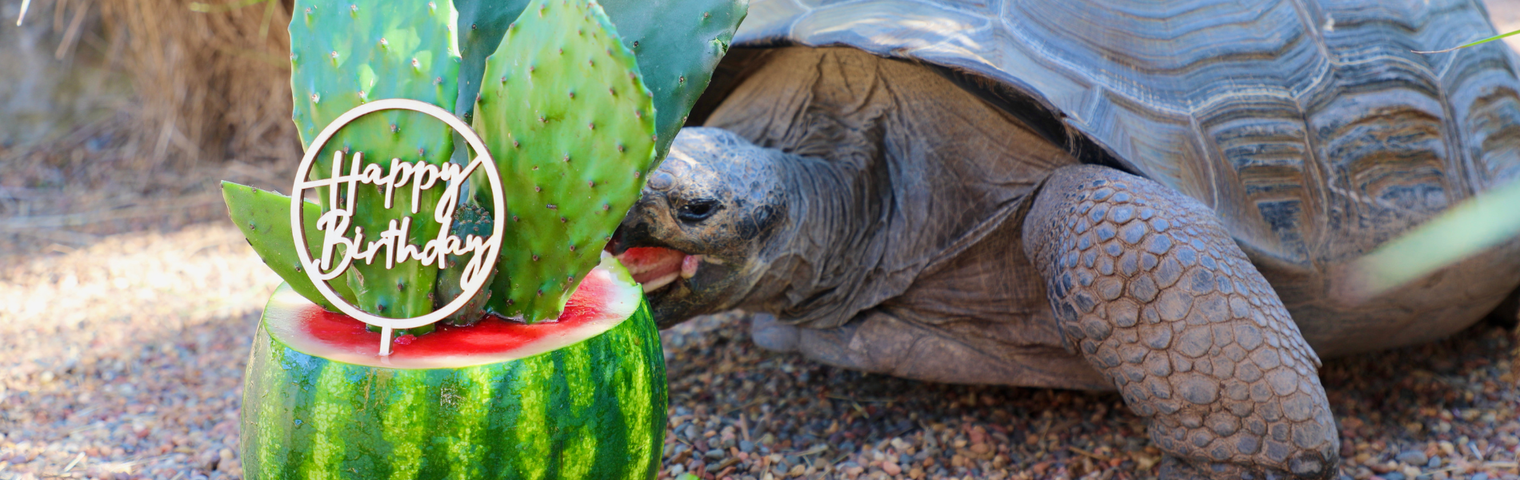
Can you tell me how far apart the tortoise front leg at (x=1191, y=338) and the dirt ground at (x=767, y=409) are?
12.1 inches

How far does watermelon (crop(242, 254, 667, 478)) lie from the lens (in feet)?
4.24

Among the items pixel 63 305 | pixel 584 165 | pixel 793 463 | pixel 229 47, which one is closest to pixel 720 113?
pixel 793 463

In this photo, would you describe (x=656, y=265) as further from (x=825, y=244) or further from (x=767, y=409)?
(x=767, y=409)

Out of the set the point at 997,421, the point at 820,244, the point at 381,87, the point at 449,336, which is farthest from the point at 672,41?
the point at 997,421

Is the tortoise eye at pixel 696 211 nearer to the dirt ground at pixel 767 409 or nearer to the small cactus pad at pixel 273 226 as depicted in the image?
the dirt ground at pixel 767 409

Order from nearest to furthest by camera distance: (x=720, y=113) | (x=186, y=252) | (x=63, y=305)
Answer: (x=720, y=113), (x=63, y=305), (x=186, y=252)

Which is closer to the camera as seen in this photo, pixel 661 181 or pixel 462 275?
pixel 462 275

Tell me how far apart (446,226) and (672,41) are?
472 millimetres

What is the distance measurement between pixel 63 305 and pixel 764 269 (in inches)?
99.2

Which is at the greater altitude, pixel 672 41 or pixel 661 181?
pixel 672 41

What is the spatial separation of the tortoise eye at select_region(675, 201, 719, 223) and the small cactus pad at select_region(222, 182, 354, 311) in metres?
0.68

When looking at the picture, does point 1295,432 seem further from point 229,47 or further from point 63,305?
point 229,47

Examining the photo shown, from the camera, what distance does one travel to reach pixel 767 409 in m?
2.40

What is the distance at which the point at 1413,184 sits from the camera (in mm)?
2281
